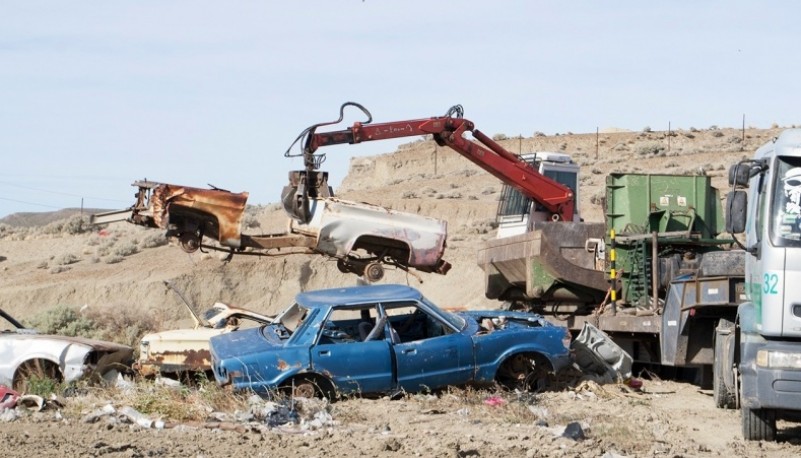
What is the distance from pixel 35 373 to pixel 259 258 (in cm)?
1938

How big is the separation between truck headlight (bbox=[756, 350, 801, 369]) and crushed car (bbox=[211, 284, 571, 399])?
13.1 ft

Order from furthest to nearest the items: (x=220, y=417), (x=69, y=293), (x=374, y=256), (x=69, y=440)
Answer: (x=69, y=293)
(x=374, y=256)
(x=220, y=417)
(x=69, y=440)

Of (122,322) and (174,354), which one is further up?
(174,354)

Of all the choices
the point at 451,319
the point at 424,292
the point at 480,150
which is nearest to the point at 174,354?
the point at 451,319

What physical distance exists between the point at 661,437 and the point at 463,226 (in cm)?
2743

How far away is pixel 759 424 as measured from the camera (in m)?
10.5

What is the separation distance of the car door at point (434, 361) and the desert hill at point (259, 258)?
21.6 feet

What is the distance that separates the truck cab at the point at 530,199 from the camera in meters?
20.2

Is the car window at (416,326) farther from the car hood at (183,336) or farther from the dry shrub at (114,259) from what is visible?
the dry shrub at (114,259)

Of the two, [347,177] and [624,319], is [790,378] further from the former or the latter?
[347,177]

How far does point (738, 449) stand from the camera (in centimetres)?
1032

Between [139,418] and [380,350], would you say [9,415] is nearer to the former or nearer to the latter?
[139,418]

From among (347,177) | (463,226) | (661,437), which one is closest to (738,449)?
(661,437)

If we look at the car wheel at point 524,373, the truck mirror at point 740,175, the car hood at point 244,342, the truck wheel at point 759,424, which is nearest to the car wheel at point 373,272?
the car hood at point 244,342
